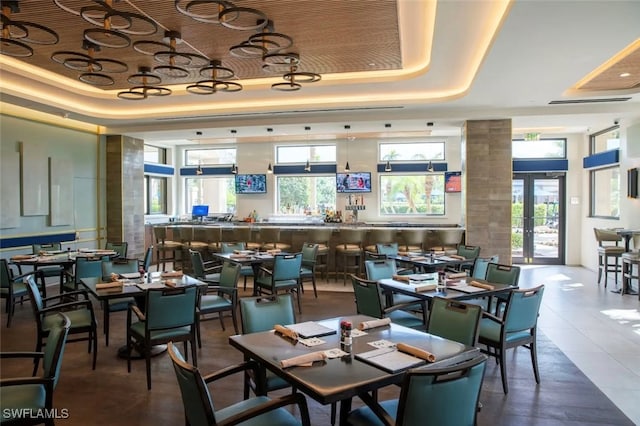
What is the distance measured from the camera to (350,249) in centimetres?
825

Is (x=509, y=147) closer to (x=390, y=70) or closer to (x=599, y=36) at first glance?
(x=390, y=70)

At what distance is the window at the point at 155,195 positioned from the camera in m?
12.7

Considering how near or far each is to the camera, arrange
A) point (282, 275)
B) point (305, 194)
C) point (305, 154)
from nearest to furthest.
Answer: point (282, 275) < point (305, 154) < point (305, 194)

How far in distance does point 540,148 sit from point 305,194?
6552mm

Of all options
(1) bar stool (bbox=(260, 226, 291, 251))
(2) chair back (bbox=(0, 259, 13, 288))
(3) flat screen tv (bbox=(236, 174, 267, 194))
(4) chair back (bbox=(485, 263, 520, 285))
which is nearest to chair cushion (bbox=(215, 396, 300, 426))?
(4) chair back (bbox=(485, 263, 520, 285))

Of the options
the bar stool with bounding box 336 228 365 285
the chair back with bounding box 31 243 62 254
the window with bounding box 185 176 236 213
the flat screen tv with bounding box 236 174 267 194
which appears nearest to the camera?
the chair back with bounding box 31 243 62 254

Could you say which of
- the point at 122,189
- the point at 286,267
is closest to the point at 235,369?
the point at 286,267

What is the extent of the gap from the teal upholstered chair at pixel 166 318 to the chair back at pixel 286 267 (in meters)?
2.02

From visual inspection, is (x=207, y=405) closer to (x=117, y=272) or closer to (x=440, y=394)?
(x=440, y=394)

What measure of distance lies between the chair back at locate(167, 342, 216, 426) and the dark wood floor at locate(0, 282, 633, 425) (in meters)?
1.33

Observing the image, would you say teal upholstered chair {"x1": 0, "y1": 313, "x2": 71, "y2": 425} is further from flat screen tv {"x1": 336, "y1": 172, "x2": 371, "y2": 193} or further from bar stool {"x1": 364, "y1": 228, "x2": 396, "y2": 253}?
flat screen tv {"x1": 336, "y1": 172, "x2": 371, "y2": 193}

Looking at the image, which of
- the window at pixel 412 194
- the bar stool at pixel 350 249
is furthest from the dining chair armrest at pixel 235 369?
the window at pixel 412 194

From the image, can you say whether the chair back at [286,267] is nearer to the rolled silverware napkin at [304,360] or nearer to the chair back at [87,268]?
the chair back at [87,268]

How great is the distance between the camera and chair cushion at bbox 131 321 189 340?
3.74 metres
